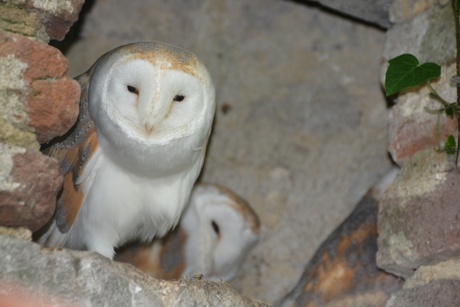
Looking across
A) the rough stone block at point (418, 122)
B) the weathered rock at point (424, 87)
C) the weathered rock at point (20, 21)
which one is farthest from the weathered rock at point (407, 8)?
the weathered rock at point (20, 21)

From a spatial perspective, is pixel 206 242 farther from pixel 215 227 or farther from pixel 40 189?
pixel 40 189

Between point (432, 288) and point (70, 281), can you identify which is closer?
point (70, 281)

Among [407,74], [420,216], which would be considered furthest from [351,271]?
[407,74]

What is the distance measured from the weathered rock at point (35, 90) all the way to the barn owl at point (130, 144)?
0.28 m

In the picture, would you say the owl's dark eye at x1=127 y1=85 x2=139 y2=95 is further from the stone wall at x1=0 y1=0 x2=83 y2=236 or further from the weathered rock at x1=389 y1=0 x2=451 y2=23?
the weathered rock at x1=389 y1=0 x2=451 y2=23

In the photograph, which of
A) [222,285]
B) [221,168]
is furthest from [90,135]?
[221,168]

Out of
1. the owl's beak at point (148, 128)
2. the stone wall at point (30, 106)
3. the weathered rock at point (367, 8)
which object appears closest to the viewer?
the stone wall at point (30, 106)

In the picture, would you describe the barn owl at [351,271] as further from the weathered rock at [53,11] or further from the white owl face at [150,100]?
the weathered rock at [53,11]

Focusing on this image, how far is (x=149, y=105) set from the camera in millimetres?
1636

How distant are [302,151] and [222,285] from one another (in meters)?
1.05

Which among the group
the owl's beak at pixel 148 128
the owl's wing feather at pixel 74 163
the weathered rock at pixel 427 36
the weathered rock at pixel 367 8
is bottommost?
the owl's wing feather at pixel 74 163

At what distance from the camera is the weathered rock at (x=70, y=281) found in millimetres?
1153

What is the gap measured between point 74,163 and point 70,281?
630 mm

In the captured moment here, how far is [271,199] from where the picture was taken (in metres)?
2.35
